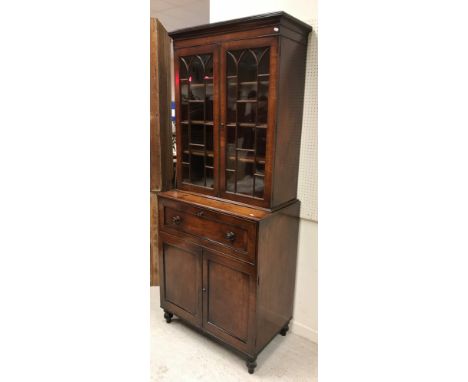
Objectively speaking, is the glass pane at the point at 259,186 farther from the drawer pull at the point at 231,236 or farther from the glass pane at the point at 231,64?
the glass pane at the point at 231,64

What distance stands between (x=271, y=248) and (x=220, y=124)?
72 centimetres

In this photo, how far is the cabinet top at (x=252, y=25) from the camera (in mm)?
1628

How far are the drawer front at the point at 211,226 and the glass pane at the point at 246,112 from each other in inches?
20.2

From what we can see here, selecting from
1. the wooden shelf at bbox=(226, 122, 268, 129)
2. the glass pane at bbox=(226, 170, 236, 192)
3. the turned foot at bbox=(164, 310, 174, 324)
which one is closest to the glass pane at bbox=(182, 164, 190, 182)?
the glass pane at bbox=(226, 170, 236, 192)

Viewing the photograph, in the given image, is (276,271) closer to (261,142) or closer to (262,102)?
(261,142)

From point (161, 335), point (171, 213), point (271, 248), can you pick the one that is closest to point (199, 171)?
point (171, 213)

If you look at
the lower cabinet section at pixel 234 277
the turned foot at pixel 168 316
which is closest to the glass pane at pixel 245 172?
the lower cabinet section at pixel 234 277

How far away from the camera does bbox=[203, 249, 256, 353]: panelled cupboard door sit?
1844 millimetres

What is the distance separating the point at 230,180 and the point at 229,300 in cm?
65
